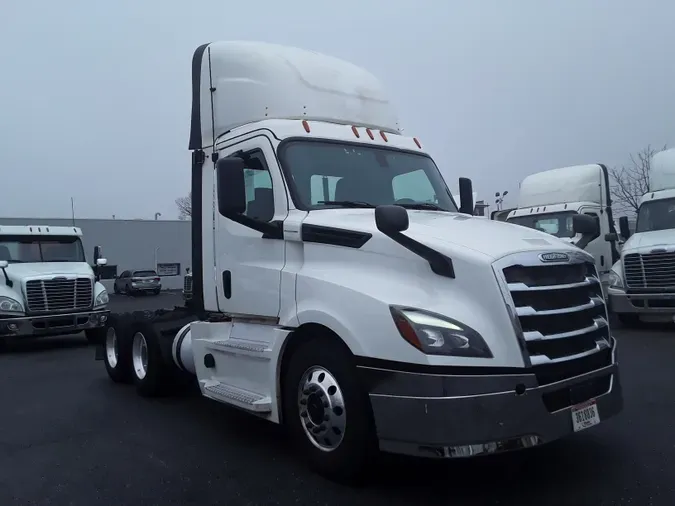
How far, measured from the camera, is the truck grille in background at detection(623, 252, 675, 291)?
11812 mm

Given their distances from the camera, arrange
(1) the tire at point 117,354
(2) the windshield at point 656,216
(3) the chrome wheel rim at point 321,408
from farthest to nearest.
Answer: (2) the windshield at point 656,216 → (1) the tire at point 117,354 → (3) the chrome wheel rim at point 321,408

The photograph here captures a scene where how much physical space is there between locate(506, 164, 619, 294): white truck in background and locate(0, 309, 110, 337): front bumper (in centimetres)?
992

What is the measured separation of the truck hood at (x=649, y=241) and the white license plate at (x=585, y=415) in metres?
8.83

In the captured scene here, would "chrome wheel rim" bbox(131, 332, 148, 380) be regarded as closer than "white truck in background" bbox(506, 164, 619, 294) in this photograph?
Yes

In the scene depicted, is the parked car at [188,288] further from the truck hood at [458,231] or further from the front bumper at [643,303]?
the front bumper at [643,303]

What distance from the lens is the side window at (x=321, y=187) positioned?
5.27 metres

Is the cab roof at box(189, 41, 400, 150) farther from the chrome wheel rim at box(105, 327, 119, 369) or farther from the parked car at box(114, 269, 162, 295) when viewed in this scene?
the parked car at box(114, 269, 162, 295)

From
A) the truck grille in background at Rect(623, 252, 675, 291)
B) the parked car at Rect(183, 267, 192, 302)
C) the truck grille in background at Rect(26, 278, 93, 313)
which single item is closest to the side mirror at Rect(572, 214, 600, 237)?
the parked car at Rect(183, 267, 192, 302)

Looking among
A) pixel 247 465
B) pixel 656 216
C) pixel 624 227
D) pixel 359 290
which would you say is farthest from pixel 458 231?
pixel 624 227

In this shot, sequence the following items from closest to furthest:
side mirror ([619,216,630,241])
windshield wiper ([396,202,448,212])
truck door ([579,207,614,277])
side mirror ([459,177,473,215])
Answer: windshield wiper ([396,202,448,212])
side mirror ([459,177,473,215])
side mirror ([619,216,630,241])
truck door ([579,207,614,277])

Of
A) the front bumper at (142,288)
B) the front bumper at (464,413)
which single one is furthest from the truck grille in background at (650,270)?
the front bumper at (142,288)

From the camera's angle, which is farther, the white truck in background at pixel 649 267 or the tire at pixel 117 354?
the white truck in background at pixel 649 267

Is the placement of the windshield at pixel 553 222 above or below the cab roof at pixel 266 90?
below

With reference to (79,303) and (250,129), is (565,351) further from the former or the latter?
(79,303)
